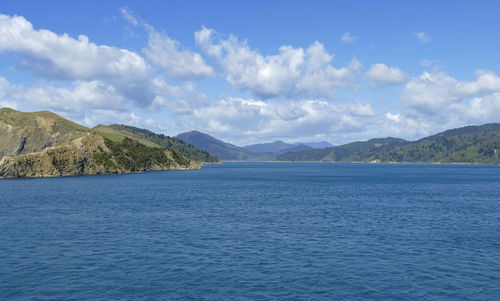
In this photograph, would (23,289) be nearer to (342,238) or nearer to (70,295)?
(70,295)

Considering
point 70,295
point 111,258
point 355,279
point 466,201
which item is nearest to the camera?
point 70,295

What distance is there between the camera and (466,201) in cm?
10975

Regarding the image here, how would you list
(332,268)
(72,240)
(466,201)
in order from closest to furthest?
(332,268)
(72,240)
(466,201)

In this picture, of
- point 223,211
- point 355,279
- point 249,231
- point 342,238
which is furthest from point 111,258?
point 223,211

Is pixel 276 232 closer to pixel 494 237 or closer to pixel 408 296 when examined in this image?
pixel 408 296

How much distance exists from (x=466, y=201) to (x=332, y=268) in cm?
8646

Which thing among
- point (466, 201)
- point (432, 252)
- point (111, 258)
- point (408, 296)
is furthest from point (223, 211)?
point (466, 201)

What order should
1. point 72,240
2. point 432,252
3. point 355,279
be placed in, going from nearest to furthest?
1. point 355,279
2. point 432,252
3. point 72,240

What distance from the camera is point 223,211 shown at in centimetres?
8819

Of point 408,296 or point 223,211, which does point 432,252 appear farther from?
point 223,211

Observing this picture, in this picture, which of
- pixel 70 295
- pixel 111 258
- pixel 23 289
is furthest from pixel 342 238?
pixel 23 289

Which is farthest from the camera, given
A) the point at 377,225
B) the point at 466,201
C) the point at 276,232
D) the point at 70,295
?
the point at 466,201

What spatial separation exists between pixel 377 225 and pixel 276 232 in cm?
2063

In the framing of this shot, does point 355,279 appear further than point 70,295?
Yes
